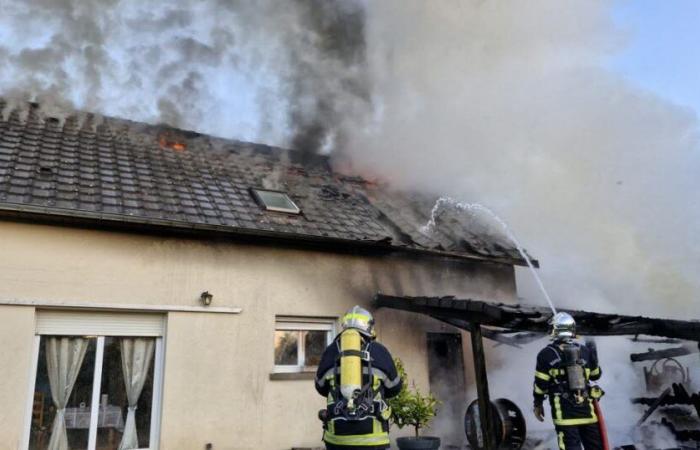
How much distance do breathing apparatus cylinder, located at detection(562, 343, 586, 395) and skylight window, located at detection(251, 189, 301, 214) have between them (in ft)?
14.0

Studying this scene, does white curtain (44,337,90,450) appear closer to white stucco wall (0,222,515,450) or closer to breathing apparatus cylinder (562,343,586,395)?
→ white stucco wall (0,222,515,450)

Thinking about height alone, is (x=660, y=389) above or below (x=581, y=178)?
below

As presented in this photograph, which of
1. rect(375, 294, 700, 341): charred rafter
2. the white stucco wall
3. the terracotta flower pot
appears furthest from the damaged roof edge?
the terracotta flower pot

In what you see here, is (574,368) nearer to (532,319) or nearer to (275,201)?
(532,319)

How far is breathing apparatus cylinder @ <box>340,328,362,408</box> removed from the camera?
4.53 m

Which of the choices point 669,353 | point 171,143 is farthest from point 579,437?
point 171,143

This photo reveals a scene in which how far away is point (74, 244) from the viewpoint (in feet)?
21.1

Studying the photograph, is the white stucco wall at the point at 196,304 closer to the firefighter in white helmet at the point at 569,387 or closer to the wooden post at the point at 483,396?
the wooden post at the point at 483,396

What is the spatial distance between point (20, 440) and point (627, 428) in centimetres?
847

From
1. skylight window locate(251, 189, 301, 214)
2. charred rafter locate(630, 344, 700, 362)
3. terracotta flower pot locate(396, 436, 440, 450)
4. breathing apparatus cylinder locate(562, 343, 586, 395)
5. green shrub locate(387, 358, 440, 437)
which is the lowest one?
terracotta flower pot locate(396, 436, 440, 450)

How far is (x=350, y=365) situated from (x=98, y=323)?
3511mm

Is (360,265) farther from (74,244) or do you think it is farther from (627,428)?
(627,428)

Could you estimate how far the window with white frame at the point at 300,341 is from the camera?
7.43 metres

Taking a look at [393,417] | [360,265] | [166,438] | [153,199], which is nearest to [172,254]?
[153,199]
